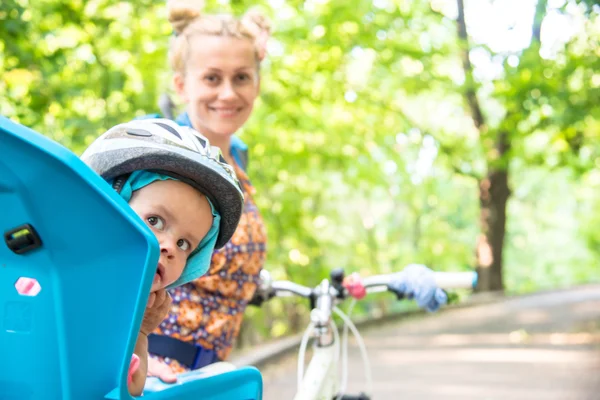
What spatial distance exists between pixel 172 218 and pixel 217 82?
3.74 ft

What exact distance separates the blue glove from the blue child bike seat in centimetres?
153

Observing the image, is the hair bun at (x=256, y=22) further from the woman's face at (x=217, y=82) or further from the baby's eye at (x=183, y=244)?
the baby's eye at (x=183, y=244)

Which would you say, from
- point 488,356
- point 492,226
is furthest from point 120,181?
point 492,226

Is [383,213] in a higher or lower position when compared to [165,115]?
higher

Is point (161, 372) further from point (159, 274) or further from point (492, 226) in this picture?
point (492, 226)

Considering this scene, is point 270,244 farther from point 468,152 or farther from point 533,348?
point 468,152

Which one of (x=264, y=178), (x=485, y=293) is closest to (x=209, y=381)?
(x=264, y=178)

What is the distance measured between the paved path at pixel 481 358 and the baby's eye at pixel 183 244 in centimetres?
562

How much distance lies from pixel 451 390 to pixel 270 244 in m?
3.75

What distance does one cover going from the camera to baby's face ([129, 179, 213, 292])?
5.00 feet

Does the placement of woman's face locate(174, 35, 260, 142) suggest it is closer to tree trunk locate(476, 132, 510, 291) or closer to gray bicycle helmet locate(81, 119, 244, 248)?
gray bicycle helmet locate(81, 119, 244, 248)

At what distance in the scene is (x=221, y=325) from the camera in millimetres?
2514

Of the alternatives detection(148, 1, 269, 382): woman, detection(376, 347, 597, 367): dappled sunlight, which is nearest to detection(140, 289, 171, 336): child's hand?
detection(148, 1, 269, 382): woman

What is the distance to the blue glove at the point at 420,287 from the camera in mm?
2729
